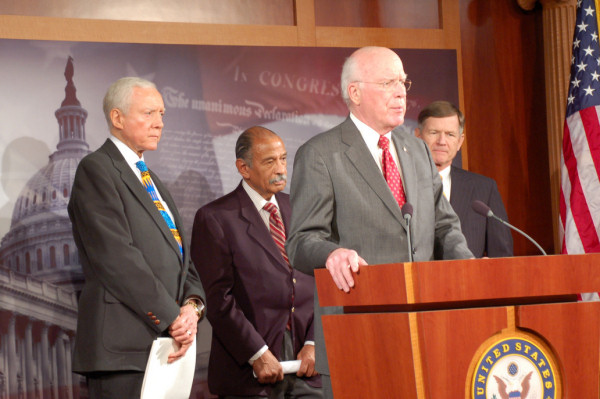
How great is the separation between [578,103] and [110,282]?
118 inches

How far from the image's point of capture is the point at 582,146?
4.64 meters

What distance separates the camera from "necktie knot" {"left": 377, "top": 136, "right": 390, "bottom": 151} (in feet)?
8.50

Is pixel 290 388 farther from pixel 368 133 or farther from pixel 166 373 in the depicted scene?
pixel 368 133

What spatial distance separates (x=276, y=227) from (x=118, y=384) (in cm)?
119

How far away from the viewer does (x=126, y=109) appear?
3.38 meters

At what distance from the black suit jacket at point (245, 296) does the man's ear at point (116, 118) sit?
2.38 feet

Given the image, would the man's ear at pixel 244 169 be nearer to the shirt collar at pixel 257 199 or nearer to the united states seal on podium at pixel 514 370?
the shirt collar at pixel 257 199

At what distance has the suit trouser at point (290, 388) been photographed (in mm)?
3598

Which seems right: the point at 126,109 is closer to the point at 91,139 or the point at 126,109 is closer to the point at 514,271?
the point at 91,139

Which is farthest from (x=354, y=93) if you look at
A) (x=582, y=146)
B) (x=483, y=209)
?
(x=582, y=146)

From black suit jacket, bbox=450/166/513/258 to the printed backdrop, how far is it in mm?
760

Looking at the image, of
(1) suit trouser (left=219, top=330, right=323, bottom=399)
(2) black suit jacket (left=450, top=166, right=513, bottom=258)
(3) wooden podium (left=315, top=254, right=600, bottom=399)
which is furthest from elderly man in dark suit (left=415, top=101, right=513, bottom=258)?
(3) wooden podium (left=315, top=254, right=600, bottom=399)

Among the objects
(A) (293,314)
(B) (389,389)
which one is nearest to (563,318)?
(B) (389,389)

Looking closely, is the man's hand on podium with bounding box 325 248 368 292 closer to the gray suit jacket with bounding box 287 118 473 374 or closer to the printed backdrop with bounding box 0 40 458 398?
the gray suit jacket with bounding box 287 118 473 374
